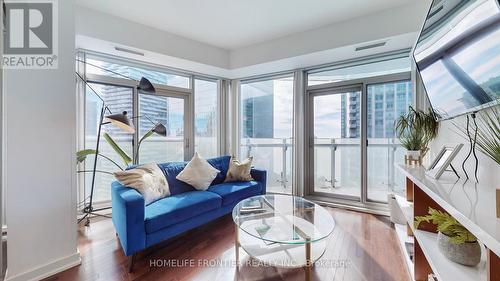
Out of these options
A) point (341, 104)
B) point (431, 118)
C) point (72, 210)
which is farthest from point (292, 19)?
point (72, 210)

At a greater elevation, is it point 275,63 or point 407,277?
point 275,63

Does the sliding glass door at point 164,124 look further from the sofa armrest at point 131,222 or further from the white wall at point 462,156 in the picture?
the white wall at point 462,156

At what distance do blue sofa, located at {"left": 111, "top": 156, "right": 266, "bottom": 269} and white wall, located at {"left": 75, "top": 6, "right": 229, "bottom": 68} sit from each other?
1.68 meters

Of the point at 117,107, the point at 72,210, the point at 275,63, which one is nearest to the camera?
the point at 72,210

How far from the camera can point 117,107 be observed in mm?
3324

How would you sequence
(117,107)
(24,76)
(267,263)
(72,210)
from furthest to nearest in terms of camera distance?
(117,107), (72,210), (267,263), (24,76)

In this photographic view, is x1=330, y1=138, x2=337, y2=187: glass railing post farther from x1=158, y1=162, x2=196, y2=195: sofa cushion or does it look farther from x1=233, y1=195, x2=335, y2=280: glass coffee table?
x1=158, y1=162, x2=196, y2=195: sofa cushion

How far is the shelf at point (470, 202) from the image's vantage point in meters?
0.82

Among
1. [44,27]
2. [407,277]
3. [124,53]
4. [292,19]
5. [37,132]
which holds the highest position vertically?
[292,19]

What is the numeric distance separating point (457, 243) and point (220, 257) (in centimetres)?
175

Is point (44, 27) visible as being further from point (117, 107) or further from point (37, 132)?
point (117, 107)

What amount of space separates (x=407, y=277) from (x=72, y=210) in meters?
2.90

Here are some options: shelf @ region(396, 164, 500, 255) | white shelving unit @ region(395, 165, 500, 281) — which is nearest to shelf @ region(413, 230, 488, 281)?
white shelving unit @ region(395, 165, 500, 281)

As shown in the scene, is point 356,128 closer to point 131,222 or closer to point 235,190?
point 235,190
